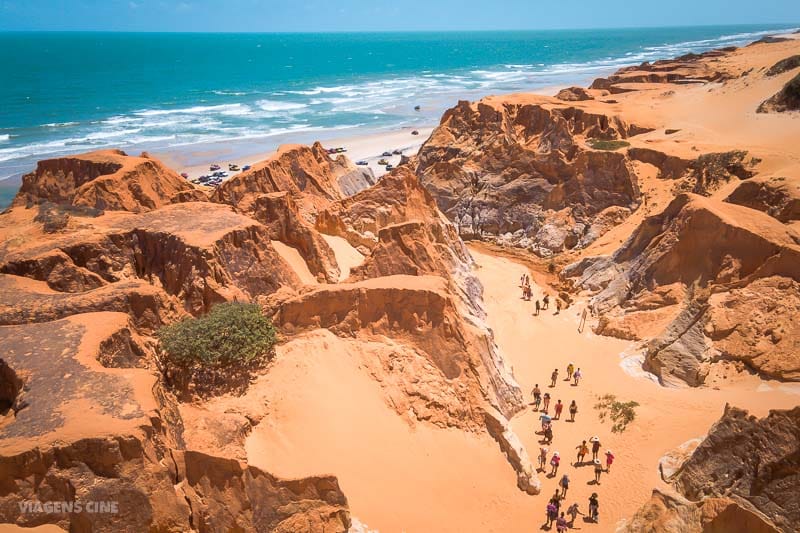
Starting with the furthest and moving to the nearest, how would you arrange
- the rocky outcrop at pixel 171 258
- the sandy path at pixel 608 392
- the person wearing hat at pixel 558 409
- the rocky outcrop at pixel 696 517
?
the person wearing hat at pixel 558 409, the rocky outcrop at pixel 171 258, the sandy path at pixel 608 392, the rocky outcrop at pixel 696 517

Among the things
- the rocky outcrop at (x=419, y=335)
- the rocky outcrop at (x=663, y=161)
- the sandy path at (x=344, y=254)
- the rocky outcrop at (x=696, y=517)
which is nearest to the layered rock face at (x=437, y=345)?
the rocky outcrop at (x=419, y=335)

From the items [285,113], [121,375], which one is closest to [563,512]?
[121,375]

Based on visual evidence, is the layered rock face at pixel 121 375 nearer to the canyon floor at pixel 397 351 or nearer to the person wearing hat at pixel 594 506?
the canyon floor at pixel 397 351

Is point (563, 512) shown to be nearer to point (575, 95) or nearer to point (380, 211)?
point (380, 211)

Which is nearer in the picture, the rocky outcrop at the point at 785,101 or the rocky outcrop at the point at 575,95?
the rocky outcrop at the point at 785,101

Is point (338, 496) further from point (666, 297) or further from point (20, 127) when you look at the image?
point (20, 127)

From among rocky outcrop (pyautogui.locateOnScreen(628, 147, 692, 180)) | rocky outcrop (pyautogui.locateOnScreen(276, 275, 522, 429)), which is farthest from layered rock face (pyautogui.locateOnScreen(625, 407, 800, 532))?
rocky outcrop (pyautogui.locateOnScreen(628, 147, 692, 180))
